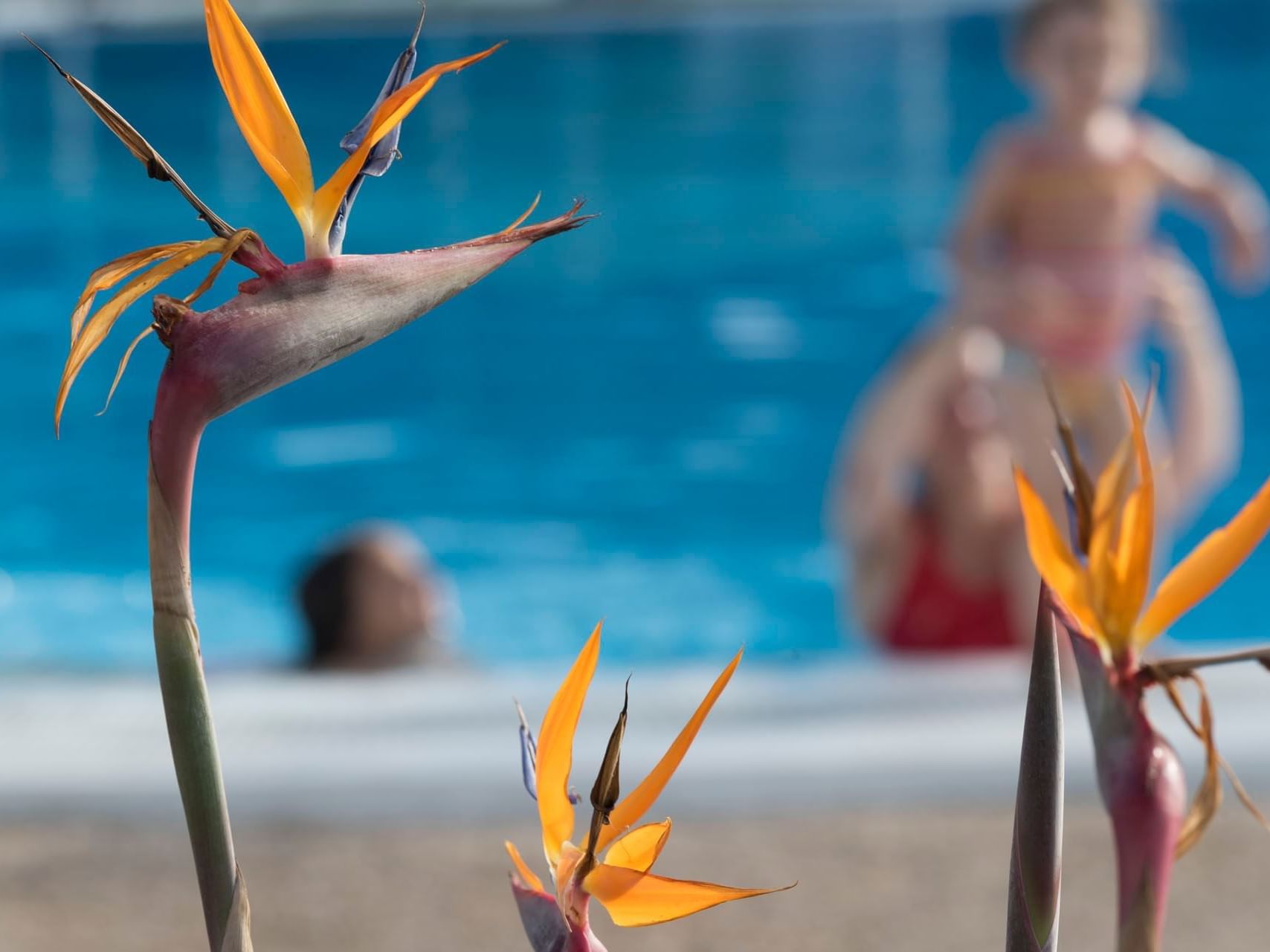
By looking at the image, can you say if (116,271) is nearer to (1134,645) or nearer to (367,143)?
(367,143)

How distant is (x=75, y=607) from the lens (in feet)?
15.3

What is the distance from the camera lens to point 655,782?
283 millimetres

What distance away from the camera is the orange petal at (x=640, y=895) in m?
0.28

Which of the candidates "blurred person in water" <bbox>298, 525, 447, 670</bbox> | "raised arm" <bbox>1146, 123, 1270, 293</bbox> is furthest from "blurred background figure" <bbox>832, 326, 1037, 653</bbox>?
"blurred person in water" <bbox>298, 525, 447, 670</bbox>

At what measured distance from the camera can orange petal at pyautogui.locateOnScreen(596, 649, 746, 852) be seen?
0.27 meters

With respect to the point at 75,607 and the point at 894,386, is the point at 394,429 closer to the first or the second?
the point at 75,607

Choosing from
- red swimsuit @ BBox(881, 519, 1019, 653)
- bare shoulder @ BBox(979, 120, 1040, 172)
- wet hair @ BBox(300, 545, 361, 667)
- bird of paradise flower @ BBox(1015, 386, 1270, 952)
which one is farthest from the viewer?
wet hair @ BBox(300, 545, 361, 667)

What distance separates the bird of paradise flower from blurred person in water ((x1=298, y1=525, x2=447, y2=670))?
278cm

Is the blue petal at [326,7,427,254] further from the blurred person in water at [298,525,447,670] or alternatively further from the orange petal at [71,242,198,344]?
the blurred person in water at [298,525,447,670]

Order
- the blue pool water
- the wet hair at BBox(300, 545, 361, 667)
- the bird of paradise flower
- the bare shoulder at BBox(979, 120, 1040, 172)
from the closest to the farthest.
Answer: the bird of paradise flower
the bare shoulder at BBox(979, 120, 1040, 172)
the wet hair at BBox(300, 545, 361, 667)
the blue pool water

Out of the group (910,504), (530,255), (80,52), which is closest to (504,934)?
(910,504)


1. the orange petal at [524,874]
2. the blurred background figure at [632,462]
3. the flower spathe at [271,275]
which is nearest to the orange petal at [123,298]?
the flower spathe at [271,275]

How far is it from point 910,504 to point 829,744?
1.06m

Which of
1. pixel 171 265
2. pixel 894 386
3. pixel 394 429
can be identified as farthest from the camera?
pixel 394 429
